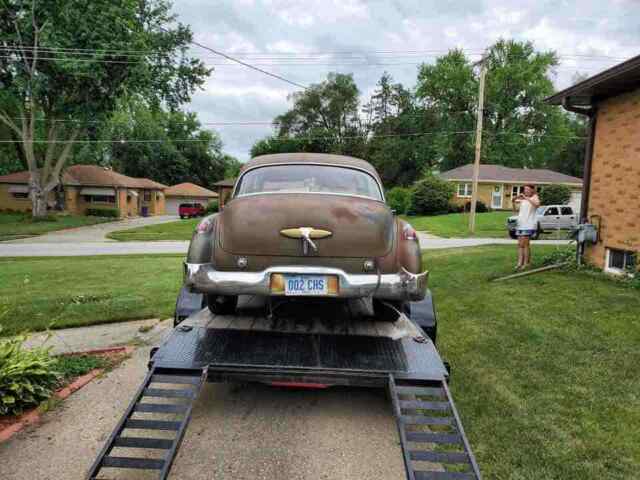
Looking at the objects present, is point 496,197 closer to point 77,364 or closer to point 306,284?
point 306,284

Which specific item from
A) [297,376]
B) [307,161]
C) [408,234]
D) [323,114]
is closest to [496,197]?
[323,114]

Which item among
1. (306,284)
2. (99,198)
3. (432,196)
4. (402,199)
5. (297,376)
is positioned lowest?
(297,376)

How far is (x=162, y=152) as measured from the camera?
53.8m

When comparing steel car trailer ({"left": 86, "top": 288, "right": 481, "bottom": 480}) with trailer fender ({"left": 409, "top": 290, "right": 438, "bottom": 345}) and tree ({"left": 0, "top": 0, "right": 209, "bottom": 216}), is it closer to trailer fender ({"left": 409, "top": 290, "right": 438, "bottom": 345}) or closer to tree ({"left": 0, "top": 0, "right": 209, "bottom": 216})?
trailer fender ({"left": 409, "top": 290, "right": 438, "bottom": 345})

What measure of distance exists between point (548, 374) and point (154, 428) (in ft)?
11.0

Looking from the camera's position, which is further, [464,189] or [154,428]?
[464,189]

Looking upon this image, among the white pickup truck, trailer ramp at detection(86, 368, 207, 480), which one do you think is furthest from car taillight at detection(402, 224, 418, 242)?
the white pickup truck

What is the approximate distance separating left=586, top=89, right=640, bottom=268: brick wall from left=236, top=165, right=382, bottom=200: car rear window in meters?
5.10

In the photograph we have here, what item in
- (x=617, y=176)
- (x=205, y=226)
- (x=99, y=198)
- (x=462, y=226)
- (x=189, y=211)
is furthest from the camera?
(x=189, y=211)

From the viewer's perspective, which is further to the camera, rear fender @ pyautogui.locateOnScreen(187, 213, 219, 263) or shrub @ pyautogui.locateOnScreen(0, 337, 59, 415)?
rear fender @ pyautogui.locateOnScreen(187, 213, 219, 263)

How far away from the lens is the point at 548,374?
3885 mm

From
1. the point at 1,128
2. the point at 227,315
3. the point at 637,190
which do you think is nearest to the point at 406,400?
the point at 227,315

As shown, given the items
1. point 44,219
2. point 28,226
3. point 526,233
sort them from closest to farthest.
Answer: point 526,233
point 28,226
point 44,219

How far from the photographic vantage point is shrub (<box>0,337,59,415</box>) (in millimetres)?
3168
